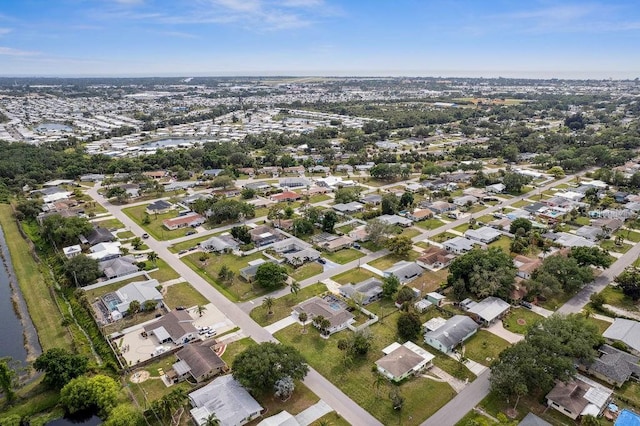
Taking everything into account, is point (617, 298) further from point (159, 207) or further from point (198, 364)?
point (159, 207)

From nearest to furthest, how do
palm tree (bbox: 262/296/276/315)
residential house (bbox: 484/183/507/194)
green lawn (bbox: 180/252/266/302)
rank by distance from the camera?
1. palm tree (bbox: 262/296/276/315)
2. green lawn (bbox: 180/252/266/302)
3. residential house (bbox: 484/183/507/194)

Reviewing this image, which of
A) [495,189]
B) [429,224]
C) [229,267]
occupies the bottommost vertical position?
[229,267]

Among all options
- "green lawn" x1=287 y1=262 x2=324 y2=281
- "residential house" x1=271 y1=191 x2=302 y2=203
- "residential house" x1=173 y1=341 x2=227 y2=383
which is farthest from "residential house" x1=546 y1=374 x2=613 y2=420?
"residential house" x1=271 y1=191 x2=302 y2=203

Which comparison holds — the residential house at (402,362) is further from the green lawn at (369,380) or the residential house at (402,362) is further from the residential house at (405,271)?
the residential house at (405,271)

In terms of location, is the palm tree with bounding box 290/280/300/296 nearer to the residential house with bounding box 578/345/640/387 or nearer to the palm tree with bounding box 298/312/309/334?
the palm tree with bounding box 298/312/309/334

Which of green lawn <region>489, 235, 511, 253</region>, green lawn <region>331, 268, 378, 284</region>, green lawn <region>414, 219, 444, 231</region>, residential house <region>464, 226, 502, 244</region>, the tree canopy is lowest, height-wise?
green lawn <region>331, 268, 378, 284</region>

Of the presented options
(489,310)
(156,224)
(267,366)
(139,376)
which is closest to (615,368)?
(489,310)

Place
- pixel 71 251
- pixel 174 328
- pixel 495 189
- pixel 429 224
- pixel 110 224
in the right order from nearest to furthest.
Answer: pixel 174 328 < pixel 71 251 < pixel 429 224 < pixel 110 224 < pixel 495 189
